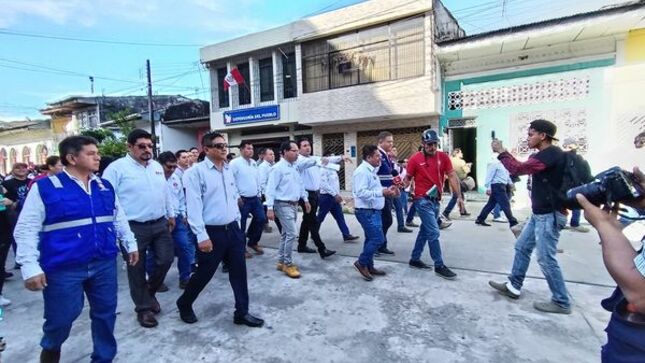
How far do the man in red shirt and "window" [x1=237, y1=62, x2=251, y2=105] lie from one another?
13202 mm

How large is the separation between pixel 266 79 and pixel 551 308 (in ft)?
48.0

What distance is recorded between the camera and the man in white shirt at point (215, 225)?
3.20 metres

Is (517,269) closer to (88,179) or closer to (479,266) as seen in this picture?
(479,266)

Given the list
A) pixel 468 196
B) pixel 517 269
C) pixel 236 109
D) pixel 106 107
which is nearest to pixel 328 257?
pixel 517 269

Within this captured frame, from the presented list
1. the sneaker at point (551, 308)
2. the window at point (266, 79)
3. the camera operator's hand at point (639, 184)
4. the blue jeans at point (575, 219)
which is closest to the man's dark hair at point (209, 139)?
the camera operator's hand at point (639, 184)

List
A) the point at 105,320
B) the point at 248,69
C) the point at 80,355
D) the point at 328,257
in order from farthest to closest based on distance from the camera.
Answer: the point at 248,69 < the point at 328,257 < the point at 80,355 < the point at 105,320

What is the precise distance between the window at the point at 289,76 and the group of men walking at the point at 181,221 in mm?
9873

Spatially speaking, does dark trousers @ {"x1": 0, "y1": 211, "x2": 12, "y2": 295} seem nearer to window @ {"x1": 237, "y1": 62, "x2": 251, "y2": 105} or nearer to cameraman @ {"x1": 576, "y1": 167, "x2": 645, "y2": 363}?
cameraman @ {"x1": 576, "y1": 167, "x2": 645, "y2": 363}

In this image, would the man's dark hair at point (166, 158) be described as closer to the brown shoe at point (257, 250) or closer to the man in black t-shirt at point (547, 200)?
the brown shoe at point (257, 250)

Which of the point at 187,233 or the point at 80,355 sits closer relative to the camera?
the point at 80,355

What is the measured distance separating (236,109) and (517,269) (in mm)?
14872

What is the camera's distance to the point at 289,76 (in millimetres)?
15250

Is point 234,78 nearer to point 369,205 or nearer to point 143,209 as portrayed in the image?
point 369,205

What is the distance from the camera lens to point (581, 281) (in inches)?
163
